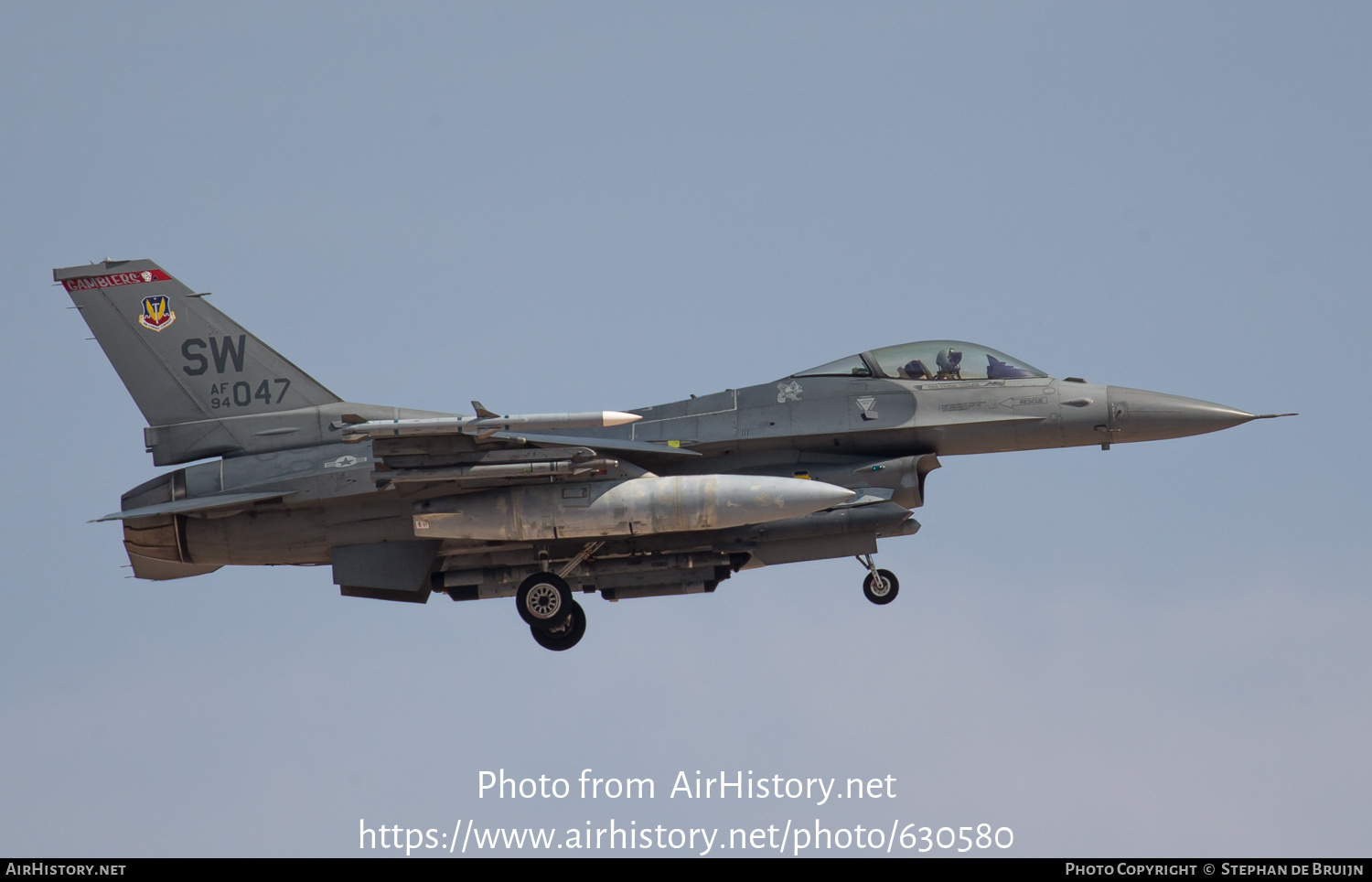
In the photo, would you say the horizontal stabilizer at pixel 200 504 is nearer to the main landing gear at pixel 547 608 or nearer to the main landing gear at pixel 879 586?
the main landing gear at pixel 547 608

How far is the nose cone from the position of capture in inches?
756

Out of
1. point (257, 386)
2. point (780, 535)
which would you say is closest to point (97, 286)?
point (257, 386)

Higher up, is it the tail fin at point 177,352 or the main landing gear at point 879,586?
the tail fin at point 177,352

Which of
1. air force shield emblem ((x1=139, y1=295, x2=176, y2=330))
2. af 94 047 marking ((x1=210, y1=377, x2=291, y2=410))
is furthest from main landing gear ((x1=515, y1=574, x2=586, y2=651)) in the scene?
air force shield emblem ((x1=139, y1=295, x2=176, y2=330))

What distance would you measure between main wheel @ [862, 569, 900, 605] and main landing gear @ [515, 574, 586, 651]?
3.50m

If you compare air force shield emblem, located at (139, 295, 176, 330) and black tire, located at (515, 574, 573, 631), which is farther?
air force shield emblem, located at (139, 295, 176, 330)

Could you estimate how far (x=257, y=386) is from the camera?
1964cm

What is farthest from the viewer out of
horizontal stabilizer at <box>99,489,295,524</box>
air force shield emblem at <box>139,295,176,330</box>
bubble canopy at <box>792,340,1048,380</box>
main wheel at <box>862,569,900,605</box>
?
air force shield emblem at <box>139,295,176,330</box>

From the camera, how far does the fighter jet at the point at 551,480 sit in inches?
734

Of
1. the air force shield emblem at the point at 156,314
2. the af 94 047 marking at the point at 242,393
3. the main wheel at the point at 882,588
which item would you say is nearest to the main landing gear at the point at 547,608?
the main wheel at the point at 882,588

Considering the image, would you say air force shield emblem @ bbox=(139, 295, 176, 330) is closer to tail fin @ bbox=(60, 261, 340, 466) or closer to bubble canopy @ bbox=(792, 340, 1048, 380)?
tail fin @ bbox=(60, 261, 340, 466)

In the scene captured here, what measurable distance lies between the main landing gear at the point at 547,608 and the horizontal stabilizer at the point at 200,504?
295 centimetres
